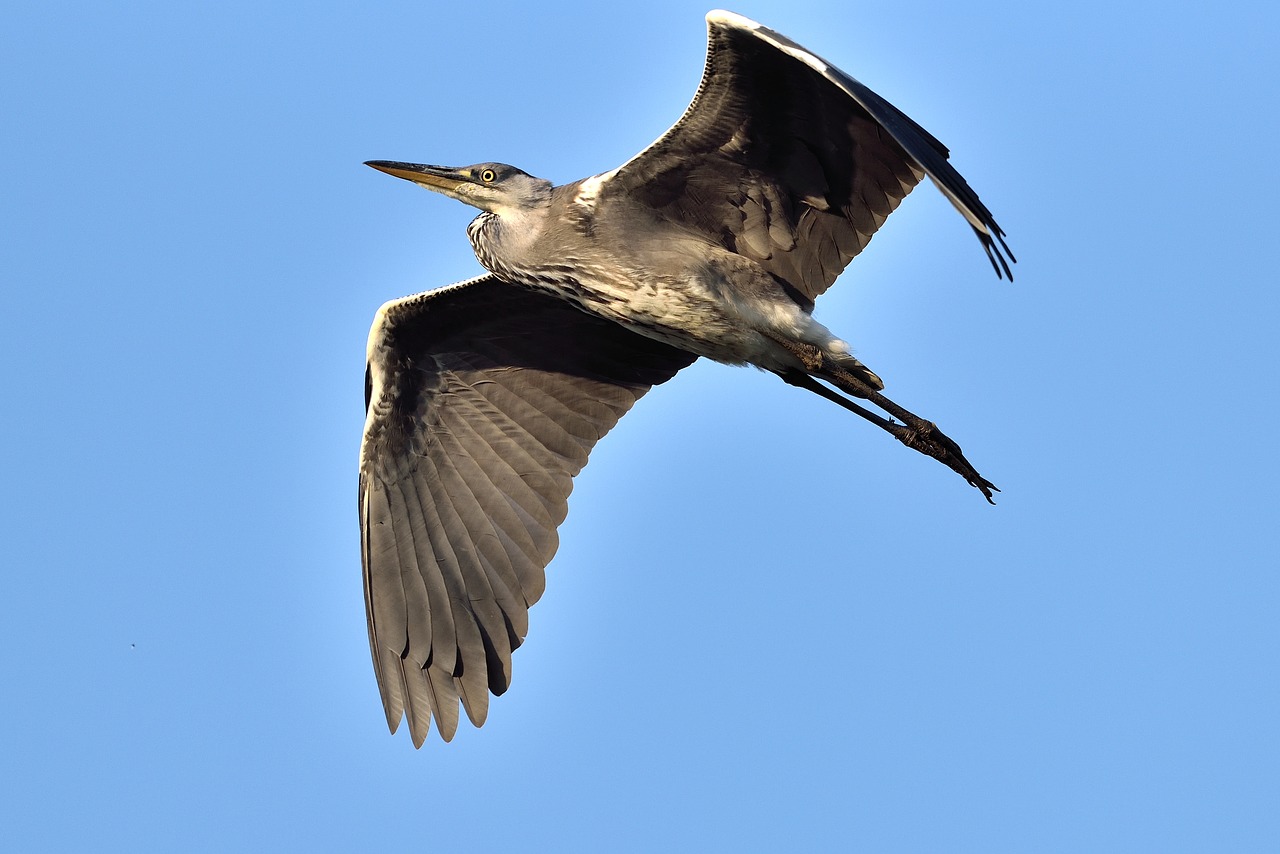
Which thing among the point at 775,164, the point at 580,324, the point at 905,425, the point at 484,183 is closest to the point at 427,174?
the point at 484,183

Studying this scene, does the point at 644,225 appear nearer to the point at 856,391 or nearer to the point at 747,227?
the point at 747,227

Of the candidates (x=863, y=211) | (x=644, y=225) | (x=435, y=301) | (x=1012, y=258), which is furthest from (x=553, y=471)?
(x=1012, y=258)

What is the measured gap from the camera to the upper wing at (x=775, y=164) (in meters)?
9.06

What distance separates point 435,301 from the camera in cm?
1096

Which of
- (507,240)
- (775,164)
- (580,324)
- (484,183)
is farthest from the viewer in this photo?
(580,324)

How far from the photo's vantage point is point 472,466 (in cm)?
1160

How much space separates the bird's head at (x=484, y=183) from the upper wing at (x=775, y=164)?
636mm

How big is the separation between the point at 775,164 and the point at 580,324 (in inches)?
84.1

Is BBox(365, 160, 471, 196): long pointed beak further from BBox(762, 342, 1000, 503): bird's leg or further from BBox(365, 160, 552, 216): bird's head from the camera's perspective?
BBox(762, 342, 1000, 503): bird's leg

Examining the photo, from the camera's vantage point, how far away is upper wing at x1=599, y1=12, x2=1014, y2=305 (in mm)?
9062

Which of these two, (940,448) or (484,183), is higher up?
(484,183)

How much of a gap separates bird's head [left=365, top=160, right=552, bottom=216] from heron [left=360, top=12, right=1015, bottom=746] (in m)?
0.02

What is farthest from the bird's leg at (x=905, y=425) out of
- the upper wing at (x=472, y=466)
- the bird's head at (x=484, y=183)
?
the bird's head at (x=484, y=183)

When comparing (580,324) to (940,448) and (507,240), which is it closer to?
(507,240)
